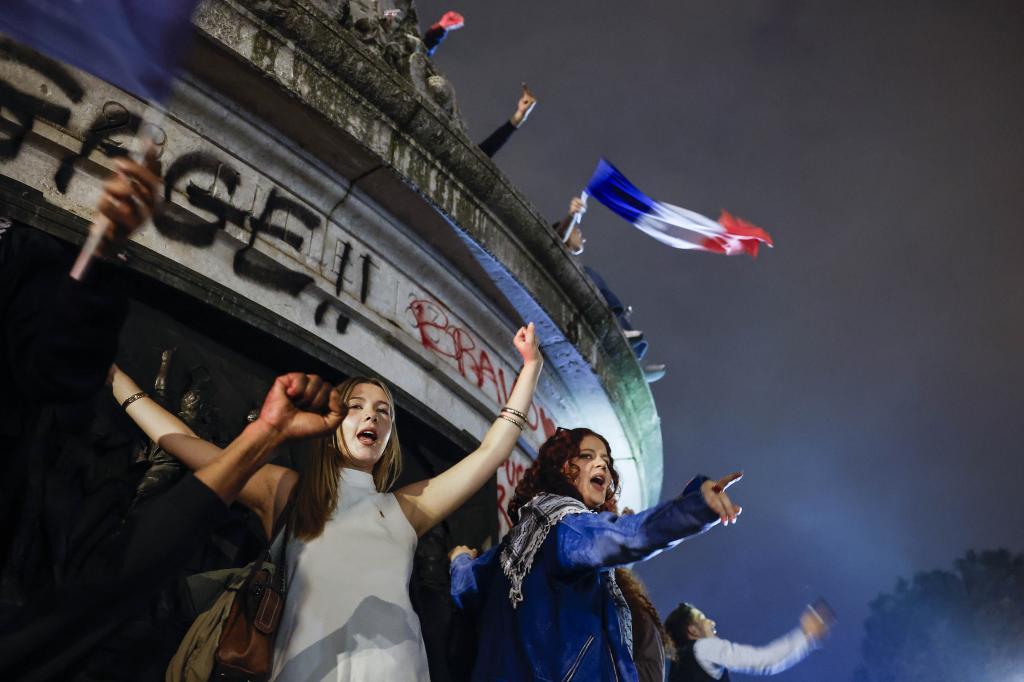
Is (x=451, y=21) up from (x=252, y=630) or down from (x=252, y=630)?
up

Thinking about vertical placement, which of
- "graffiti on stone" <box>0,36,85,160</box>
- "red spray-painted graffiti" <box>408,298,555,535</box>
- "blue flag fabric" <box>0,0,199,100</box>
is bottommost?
"blue flag fabric" <box>0,0,199,100</box>

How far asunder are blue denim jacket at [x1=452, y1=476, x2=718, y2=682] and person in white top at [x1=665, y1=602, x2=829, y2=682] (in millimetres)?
1547

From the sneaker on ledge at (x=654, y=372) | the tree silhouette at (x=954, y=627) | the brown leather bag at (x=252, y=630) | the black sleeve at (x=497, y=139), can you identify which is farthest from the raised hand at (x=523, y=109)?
the tree silhouette at (x=954, y=627)

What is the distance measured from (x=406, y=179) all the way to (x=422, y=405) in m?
1.36

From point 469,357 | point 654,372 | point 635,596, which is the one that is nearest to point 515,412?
point 635,596

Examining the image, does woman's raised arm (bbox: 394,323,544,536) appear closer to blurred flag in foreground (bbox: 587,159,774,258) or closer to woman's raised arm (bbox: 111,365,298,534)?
woman's raised arm (bbox: 111,365,298,534)

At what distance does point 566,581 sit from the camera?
3324 mm

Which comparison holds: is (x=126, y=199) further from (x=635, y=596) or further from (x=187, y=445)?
(x=635, y=596)

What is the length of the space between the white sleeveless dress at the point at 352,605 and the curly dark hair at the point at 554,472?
2.44 ft

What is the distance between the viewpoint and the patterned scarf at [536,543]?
11.0 ft

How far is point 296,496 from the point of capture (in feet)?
10.5

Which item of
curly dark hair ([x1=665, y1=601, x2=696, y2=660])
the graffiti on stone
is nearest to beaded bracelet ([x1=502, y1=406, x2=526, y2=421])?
the graffiti on stone

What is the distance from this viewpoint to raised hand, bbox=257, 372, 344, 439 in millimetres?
2424

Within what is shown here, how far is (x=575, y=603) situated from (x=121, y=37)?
234 centimetres
